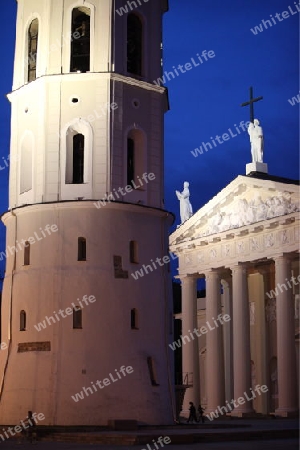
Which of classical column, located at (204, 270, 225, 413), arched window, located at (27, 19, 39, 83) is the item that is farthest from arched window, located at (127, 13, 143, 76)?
classical column, located at (204, 270, 225, 413)

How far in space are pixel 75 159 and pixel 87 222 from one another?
9.97 feet

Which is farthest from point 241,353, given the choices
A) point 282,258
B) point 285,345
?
point 282,258

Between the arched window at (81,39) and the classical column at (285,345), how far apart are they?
68.0ft

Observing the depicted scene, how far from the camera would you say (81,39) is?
33344 millimetres

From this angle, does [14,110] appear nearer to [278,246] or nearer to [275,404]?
[278,246]

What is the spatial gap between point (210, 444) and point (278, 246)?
25.4m

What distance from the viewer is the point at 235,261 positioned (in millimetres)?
53500

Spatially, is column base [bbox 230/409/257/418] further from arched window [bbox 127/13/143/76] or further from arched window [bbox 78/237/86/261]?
arched window [bbox 127/13/143/76]

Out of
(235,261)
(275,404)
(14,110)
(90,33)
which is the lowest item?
(275,404)

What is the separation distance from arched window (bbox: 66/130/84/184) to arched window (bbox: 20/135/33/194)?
172cm

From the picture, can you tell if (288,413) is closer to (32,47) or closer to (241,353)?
(241,353)

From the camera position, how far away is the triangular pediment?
164 ft

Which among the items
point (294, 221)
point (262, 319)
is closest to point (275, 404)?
point (262, 319)

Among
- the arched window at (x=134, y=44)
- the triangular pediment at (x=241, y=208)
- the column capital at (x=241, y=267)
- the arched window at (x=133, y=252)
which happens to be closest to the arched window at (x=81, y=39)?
the arched window at (x=134, y=44)
